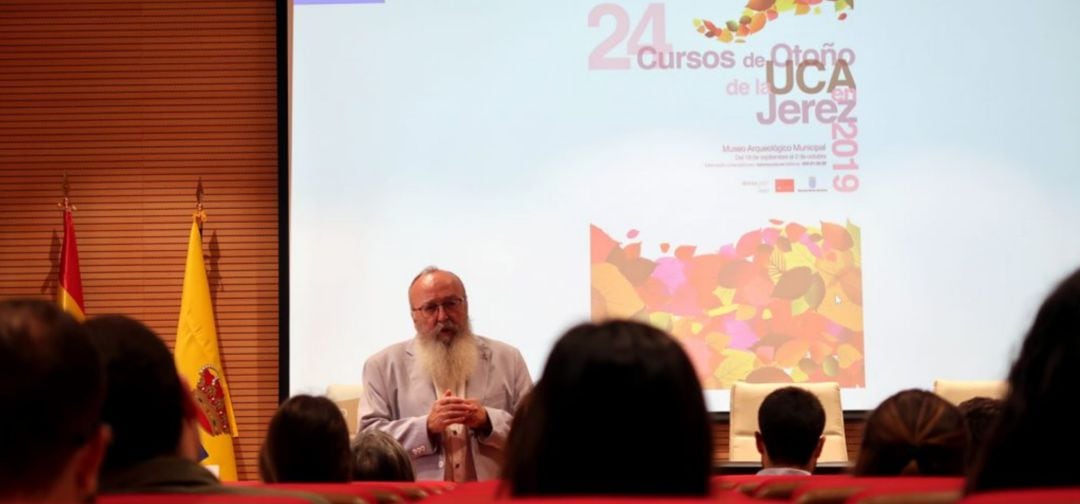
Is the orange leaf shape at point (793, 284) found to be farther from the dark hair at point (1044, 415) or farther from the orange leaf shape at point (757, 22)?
the dark hair at point (1044, 415)

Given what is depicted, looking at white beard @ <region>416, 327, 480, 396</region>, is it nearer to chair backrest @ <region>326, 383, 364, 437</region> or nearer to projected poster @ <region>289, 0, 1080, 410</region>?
chair backrest @ <region>326, 383, 364, 437</region>

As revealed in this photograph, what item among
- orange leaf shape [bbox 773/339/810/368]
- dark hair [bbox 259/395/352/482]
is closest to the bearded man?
dark hair [bbox 259/395/352/482]

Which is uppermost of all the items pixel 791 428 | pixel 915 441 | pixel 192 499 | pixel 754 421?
pixel 192 499

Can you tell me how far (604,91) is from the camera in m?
6.74

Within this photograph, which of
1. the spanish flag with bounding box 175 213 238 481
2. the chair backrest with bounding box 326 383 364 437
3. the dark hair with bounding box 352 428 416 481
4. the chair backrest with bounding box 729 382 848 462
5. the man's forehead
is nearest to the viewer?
the dark hair with bounding box 352 428 416 481

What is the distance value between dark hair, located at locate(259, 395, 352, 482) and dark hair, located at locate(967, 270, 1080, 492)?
65.3 inches

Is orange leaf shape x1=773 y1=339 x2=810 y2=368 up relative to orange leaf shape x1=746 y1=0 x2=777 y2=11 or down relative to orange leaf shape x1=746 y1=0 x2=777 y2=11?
down

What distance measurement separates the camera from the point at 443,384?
4.59 metres

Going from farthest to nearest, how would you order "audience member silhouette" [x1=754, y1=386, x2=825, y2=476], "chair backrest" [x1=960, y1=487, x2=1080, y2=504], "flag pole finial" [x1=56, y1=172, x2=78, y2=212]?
"flag pole finial" [x1=56, y1=172, x2=78, y2=212], "audience member silhouette" [x1=754, y1=386, x2=825, y2=476], "chair backrest" [x1=960, y1=487, x2=1080, y2=504]

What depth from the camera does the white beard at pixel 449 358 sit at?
460 centimetres

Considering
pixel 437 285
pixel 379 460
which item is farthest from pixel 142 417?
pixel 437 285

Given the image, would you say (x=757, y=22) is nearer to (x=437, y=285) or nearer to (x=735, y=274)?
(x=735, y=274)

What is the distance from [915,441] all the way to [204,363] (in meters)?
4.91

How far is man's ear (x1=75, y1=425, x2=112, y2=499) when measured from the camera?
1.36 meters
